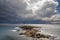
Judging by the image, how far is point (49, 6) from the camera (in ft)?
6.59

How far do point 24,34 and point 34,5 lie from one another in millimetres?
563

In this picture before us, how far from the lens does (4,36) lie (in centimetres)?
197

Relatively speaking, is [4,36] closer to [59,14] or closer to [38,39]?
[38,39]

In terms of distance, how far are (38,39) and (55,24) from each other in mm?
409

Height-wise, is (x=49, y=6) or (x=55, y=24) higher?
(x=49, y=6)

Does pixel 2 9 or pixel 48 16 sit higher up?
pixel 2 9

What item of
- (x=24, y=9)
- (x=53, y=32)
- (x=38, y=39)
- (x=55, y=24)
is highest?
(x=24, y=9)

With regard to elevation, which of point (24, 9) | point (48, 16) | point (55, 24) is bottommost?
point (55, 24)

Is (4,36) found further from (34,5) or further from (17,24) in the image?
(34,5)

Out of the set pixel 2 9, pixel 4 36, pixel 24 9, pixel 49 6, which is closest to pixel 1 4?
pixel 2 9

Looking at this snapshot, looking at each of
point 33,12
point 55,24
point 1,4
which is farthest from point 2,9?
point 55,24

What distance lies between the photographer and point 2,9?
2.01 meters

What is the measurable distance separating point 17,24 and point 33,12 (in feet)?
1.21

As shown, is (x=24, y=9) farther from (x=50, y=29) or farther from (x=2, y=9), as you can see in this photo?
(x=50, y=29)
